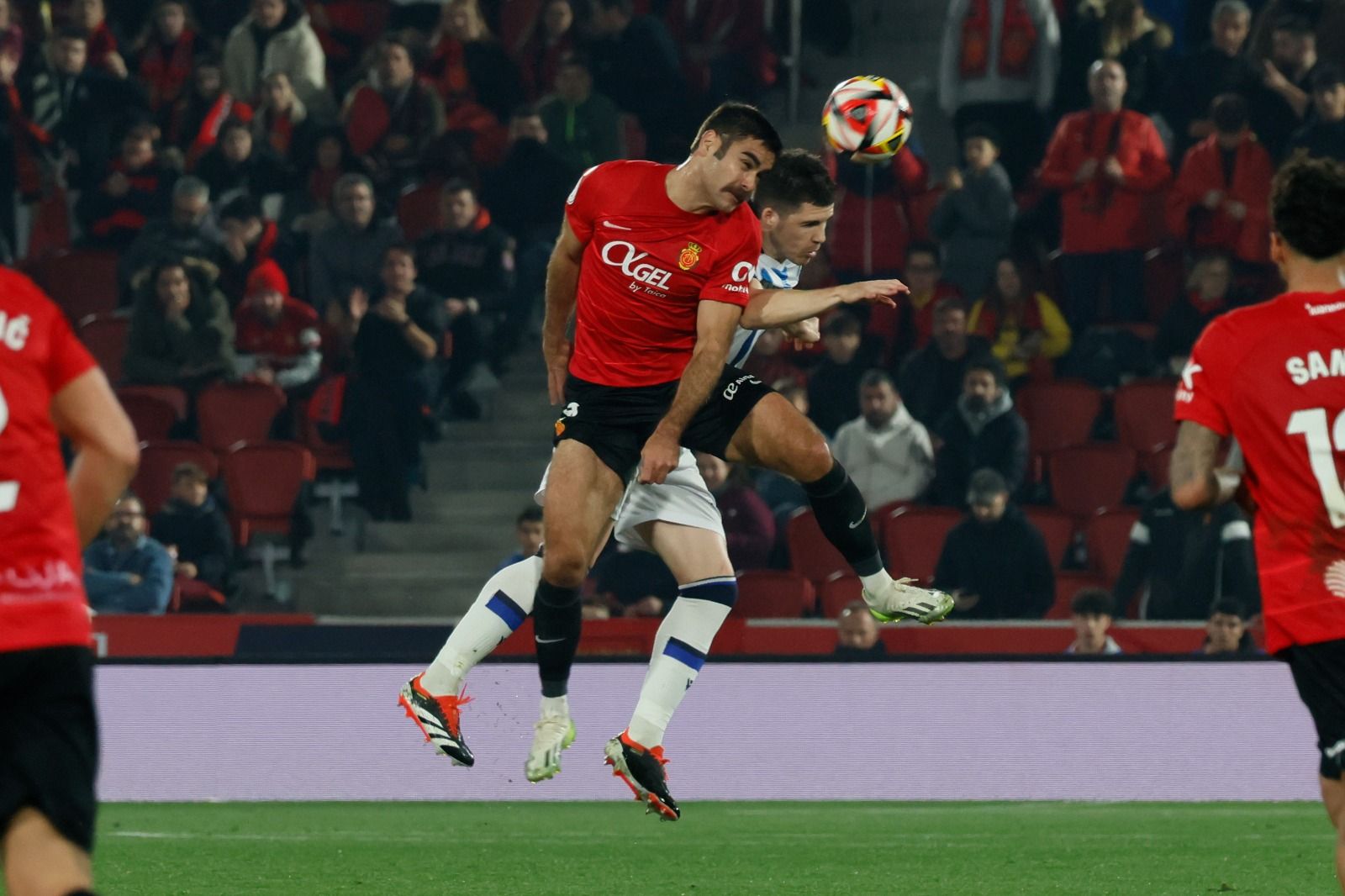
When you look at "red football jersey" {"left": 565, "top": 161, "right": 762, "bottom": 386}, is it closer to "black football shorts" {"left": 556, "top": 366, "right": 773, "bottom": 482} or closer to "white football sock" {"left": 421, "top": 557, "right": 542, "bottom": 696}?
"black football shorts" {"left": 556, "top": 366, "right": 773, "bottom": 482}

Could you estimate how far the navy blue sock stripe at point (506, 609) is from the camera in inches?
317

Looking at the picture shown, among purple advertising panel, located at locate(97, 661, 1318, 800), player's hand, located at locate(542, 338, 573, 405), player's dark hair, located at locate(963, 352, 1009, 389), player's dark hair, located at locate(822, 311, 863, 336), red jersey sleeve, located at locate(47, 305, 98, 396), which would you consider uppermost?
red jersey sleeve, located at locate(47, 305, 98, 396)

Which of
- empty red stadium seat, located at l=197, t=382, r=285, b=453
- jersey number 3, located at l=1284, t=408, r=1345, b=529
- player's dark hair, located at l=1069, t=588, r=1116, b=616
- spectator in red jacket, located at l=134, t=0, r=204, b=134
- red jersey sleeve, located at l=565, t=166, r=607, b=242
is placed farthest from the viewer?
spectator in red jacket, located at l=134, t=0, r=204, b=134

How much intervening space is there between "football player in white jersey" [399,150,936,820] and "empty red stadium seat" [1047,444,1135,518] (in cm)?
615

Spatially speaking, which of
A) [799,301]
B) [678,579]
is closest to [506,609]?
[678,579]

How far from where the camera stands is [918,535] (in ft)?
44.4

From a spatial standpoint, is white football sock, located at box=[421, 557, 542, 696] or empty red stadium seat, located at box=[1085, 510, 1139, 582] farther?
empty red stadium seat, located at box=[1085, 510, 1139, 582]

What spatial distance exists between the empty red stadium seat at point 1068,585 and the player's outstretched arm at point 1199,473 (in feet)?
28.6

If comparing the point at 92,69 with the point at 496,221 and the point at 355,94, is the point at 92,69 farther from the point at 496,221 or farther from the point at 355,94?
the point at 496,221

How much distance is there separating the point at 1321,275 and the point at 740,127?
3.08 meters

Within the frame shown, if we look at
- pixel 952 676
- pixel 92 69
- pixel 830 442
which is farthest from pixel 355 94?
pixel 952 676

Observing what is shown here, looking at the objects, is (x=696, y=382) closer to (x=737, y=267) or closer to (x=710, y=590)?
(x=737, y=267)

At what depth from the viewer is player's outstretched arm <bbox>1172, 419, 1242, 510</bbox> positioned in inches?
182

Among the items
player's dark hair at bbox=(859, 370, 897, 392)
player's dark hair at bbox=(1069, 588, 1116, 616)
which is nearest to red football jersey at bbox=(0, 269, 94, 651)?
player's dark hair at bbox=(1069, 588, 1116, 616)
